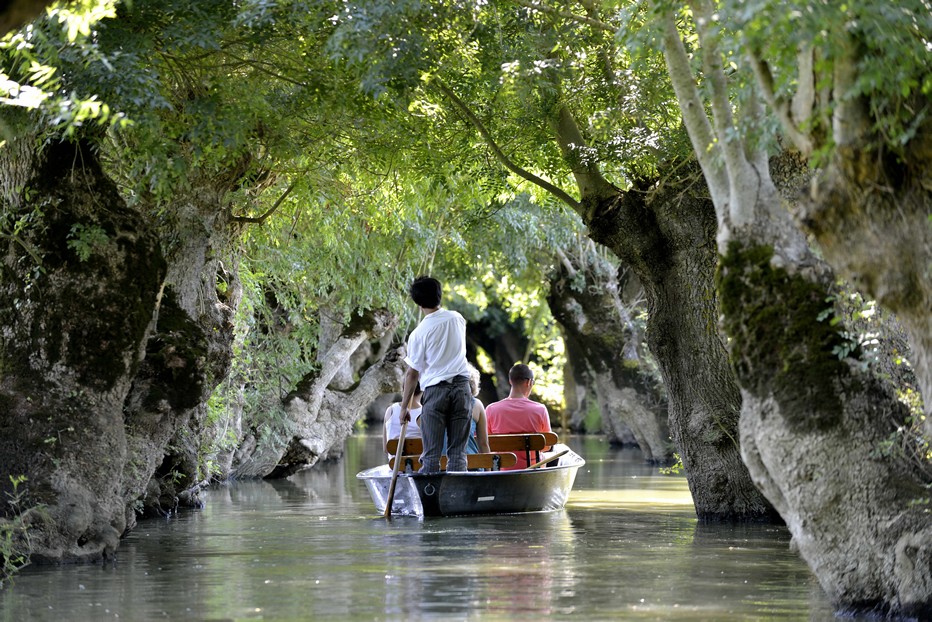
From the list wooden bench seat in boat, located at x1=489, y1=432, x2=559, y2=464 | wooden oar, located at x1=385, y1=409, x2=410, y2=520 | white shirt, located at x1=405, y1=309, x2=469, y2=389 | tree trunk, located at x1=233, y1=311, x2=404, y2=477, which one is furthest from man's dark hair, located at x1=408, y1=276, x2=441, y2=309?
tree trunk, located at x1=233, y1=311, x2=404, y2=477

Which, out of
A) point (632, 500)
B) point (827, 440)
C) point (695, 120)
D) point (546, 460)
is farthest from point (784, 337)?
point (632, 500)

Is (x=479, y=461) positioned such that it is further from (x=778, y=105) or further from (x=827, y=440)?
(x=778, y=105)

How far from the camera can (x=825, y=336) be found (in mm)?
7871

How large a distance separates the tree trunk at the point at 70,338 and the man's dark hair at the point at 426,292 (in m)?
2.82

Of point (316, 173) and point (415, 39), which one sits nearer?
point (415, 39)

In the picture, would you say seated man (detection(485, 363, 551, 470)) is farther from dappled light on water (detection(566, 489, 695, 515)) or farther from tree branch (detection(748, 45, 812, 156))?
tree branch (detection(748, 45, 812, 156))

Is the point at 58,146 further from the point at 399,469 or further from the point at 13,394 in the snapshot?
the point at 399,469

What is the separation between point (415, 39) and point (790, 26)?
5.28 meters

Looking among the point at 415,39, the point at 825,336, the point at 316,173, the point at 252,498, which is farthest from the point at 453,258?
the point at 825,336

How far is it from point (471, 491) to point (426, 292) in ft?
7.49

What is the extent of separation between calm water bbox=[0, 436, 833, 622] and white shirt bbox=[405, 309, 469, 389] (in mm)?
1530

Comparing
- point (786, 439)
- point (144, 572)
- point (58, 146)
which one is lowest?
point (144, 572)

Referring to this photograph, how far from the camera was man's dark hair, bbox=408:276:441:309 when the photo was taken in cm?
1320

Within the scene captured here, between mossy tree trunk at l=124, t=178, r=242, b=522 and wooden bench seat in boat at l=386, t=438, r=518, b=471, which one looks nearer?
mossy tree trunk at l=124, t=178, r=242, b=522
